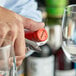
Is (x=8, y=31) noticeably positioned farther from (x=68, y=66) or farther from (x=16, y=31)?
(x=68, y=66)

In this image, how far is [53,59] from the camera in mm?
1033

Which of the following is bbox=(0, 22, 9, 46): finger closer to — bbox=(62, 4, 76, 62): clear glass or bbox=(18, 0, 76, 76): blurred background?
bbox=(62, 4, 76, 62): clear glass

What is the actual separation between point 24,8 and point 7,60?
372mm

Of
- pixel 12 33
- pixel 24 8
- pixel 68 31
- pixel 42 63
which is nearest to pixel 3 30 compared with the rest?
pixel 12 33

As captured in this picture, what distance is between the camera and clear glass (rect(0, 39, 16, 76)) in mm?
311

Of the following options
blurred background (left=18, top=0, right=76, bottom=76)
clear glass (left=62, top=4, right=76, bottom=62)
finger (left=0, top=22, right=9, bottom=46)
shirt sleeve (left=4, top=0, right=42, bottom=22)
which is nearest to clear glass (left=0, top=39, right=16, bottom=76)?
finger (left=0, top=22, right=9, bottom=46)

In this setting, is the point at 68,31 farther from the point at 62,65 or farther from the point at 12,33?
the point at 62,65

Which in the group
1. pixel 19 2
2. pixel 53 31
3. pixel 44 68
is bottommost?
pixel 44 68

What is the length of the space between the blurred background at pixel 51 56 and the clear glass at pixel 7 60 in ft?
2.08

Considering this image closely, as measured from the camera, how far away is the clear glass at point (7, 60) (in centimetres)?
31

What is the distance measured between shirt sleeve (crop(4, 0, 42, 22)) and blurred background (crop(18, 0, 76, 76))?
11.8 inches

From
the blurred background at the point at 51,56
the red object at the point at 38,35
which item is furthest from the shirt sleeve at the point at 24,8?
the blurred background at the point at 51,56

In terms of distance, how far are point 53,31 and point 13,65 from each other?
73cm

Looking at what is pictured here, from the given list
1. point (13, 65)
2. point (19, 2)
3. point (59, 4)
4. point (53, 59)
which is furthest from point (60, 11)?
point (13, 65)
